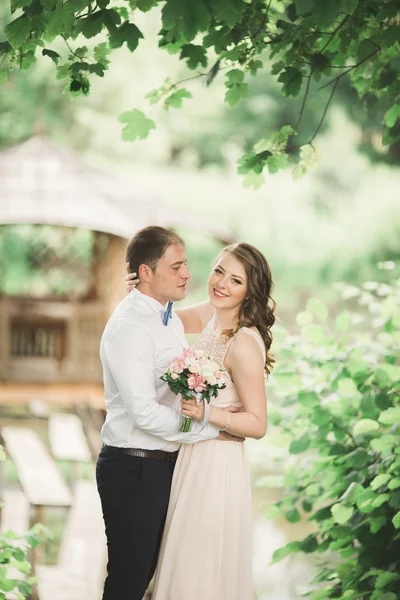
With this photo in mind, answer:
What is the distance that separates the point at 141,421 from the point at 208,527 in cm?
50

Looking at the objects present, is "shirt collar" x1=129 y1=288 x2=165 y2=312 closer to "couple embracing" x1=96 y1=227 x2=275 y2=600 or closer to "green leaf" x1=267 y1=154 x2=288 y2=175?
"couple embracing" x1=96 y1=227 x2=275 y2=600

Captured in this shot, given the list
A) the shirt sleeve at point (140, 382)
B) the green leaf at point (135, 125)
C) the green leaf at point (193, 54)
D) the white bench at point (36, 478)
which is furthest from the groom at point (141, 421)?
the white bench at point (36, 478)

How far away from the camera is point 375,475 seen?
Result: 400 centimetres

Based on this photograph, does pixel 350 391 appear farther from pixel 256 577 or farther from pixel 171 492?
pixel 256 577

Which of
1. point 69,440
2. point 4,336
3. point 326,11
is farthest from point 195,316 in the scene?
point 4,336

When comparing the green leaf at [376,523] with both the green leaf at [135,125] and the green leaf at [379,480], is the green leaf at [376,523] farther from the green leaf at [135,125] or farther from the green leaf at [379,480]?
the green leaf at [135,125]

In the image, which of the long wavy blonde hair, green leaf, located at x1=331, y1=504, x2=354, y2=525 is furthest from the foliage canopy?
green leaf, located at x1=331, y1=504, x2=354, y2=525

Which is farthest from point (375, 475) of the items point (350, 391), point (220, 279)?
point (220, 279)

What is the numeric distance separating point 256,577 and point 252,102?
13.6 meters

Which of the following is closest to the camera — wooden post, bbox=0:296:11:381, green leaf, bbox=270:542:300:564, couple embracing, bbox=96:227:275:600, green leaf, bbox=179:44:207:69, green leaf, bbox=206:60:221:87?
couple embracing, bbox=96:227:275:600

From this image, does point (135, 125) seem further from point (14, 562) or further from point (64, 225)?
point (64, 225)

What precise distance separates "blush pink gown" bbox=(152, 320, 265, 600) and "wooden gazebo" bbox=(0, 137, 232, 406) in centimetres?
780

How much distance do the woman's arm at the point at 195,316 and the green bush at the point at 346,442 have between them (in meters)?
0.53

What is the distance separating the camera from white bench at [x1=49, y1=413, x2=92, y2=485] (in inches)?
330
